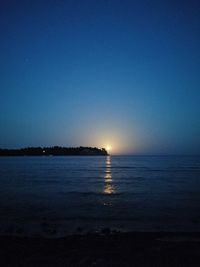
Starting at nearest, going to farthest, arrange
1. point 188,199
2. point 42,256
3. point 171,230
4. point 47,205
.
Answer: point 42,256, point 171,230, point 47,205, point 188,199

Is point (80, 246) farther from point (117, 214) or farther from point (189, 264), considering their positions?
point (117, 214)

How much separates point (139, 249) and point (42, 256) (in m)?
3.67

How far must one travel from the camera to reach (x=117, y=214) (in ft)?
75.8

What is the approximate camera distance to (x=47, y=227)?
18297 mm

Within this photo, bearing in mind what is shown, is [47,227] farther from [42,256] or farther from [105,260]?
[105,260]

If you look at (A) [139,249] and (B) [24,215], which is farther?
(B) [24,215]

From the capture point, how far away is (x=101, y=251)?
1176 cm

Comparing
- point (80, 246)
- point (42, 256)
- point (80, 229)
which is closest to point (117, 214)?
point (80, 229)

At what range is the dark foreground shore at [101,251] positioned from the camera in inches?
404

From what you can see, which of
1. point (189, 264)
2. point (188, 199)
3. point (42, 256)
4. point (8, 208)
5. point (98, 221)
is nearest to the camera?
point (189, 264)

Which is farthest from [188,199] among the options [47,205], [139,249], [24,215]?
[139,249]

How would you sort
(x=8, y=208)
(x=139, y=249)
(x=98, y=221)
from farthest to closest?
(x=8, y=208)
(x=98, y=221)
(x=139, y=249)

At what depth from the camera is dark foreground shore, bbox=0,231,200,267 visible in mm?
10258

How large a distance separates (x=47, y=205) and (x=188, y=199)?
13.8 m
